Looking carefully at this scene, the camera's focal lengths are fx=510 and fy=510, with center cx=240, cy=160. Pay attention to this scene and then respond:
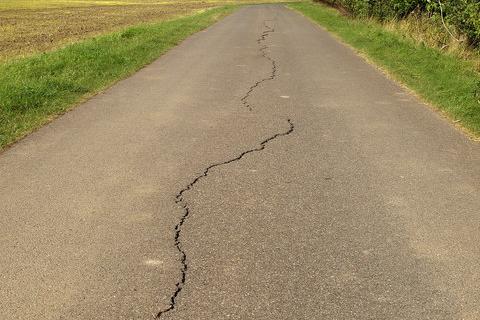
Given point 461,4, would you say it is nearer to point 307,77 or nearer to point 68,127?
point 307,77

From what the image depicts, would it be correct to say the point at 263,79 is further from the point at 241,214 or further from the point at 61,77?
the point at 241,214

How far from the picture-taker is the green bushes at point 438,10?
13.7 meters

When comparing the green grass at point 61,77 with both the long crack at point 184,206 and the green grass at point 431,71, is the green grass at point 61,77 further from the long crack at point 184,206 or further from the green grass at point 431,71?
the green grass at point 431,71

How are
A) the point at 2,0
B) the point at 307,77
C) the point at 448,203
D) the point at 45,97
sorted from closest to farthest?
the point at 448,203 → the point at 45,97 → the point at 307,77 → the point at 2,0

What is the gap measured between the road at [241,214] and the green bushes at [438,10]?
615cm

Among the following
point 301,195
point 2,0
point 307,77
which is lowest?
point 2,0

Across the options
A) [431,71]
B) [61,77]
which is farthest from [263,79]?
[61,77]

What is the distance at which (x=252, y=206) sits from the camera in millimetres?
4973

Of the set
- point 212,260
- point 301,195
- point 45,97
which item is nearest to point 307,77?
point 45,97

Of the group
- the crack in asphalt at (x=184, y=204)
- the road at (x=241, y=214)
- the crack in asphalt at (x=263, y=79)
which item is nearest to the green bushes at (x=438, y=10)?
the crack in asphalt at (x=263, y=79)

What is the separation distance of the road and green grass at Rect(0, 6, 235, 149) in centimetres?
59

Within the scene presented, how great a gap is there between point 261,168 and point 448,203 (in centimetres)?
208

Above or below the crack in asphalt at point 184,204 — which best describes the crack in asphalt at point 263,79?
below

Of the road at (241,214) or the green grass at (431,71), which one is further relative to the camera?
the green grass at (431,71)
